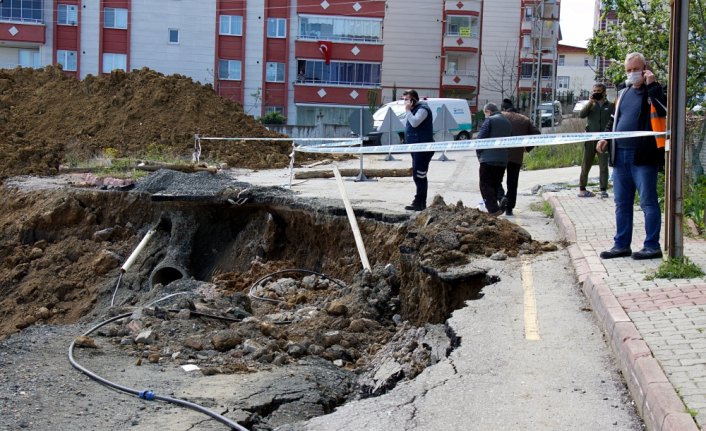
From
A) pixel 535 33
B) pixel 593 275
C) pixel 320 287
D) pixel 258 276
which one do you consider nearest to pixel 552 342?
pixel 593 275

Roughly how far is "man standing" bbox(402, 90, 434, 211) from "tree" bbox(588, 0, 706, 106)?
3694 millimetres

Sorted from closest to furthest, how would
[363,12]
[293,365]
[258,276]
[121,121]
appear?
[293,365] → [258,276] → [121,121] → [363,12]

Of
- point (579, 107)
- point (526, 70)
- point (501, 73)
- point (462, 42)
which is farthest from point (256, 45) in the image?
point (579, 107)

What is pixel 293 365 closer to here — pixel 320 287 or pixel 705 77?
pixel 320 287

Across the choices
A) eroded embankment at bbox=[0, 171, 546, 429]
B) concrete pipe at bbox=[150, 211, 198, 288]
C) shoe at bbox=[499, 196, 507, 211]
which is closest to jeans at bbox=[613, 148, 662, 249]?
eroded embankment at bbox=[0, 171, 546, 429]

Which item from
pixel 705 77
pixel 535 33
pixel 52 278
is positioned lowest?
pixel 52 278

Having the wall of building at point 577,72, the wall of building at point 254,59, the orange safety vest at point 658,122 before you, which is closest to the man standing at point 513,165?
the orange safety vest at point 658,122

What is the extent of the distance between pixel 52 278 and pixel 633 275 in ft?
35.7

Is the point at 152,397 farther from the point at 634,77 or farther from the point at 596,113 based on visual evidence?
the point at 596,113

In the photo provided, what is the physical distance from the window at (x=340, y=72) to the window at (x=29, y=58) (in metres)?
14.6

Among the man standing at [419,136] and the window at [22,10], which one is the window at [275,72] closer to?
the window at [22,10]

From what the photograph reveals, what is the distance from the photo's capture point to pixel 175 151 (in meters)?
25.1

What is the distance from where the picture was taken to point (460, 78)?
205 feet

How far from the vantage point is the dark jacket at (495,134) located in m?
13.3
